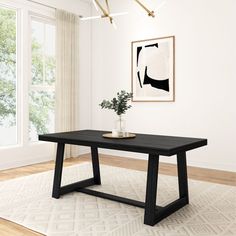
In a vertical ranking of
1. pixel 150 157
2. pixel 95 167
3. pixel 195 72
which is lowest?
pixel 95 167

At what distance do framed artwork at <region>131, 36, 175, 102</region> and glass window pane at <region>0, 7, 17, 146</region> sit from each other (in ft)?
6.45

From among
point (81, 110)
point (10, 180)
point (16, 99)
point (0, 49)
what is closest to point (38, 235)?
point (10, 180)

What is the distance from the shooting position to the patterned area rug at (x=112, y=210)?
2326mm

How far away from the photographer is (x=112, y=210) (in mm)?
2732

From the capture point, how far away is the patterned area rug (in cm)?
233

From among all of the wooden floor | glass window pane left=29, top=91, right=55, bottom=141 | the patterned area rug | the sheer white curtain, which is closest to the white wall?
the wooden floor

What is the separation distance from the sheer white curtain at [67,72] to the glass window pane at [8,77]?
703mm

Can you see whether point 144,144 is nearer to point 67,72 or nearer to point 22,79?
point 22,79

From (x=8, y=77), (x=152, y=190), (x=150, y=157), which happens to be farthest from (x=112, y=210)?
(x=8, y=77)

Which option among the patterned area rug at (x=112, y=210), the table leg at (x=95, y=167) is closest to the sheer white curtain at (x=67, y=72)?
the patterned area rug at (x=112, y=210)

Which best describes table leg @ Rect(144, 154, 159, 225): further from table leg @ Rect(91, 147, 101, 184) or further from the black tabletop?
table leg @ Rect(91, 147, 101, 184)

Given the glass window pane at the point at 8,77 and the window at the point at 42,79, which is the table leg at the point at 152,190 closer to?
the glass window pane at the point at 8,77

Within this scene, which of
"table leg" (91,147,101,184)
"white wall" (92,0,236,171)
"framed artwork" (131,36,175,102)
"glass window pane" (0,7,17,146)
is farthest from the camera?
"framed artwork" (131,36,175,102)

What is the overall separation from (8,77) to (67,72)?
39.0 inches
